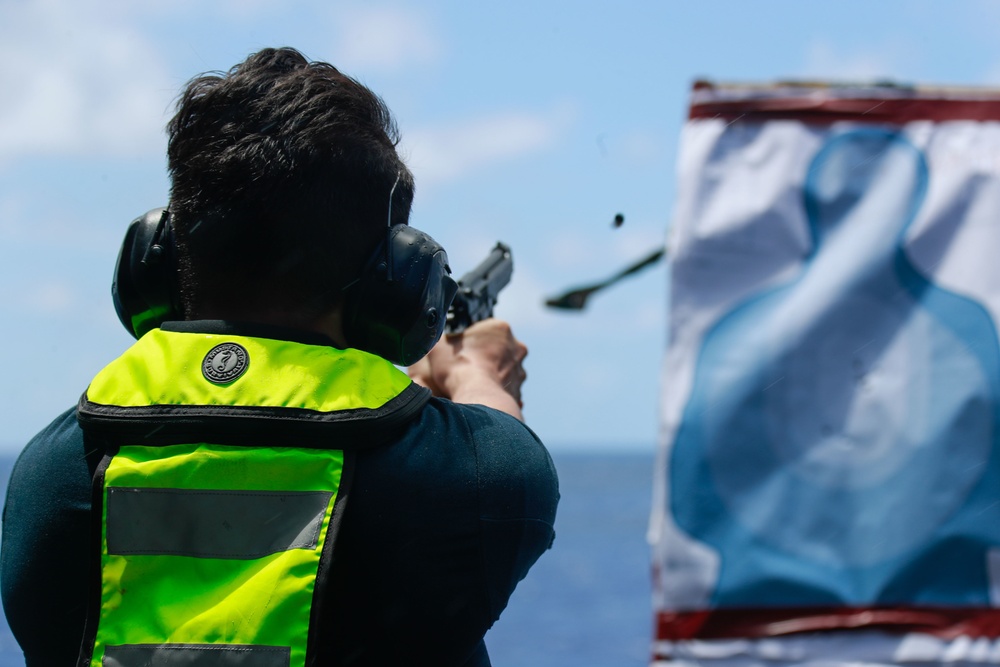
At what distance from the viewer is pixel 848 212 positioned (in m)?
2.19

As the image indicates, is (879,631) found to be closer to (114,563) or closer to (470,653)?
(470,653)

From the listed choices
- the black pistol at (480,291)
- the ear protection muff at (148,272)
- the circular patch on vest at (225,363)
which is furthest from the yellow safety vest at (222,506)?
the black pistol at (480,291)

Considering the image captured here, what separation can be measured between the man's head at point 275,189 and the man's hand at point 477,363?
0.59 m

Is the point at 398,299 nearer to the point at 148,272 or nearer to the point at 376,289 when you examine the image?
the point at 376,289

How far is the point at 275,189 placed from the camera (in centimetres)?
177

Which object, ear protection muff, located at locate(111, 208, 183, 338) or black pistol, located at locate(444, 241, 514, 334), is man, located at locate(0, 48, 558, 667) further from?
black pistol, located at locate(444, 241, 514, 334)

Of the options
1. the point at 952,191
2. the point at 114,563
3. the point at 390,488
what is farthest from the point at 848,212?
the point at 114,563

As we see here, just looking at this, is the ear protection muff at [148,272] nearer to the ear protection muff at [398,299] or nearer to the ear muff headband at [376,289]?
the ear muff headband at [376,289]

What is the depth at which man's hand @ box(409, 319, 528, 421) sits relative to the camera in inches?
95.8

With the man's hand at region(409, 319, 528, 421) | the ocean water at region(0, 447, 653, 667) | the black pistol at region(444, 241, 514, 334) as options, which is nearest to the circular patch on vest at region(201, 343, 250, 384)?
the man's hand at region(409, 319, 528, 421)

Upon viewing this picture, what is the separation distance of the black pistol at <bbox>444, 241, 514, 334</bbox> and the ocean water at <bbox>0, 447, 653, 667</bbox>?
1904cm

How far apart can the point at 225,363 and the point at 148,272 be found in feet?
1.08

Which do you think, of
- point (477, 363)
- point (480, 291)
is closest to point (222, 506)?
point (477, 363)

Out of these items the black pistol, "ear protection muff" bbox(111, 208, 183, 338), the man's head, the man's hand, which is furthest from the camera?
the black pistol
